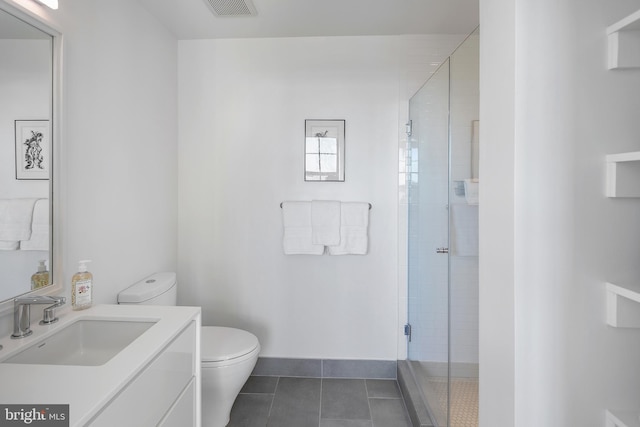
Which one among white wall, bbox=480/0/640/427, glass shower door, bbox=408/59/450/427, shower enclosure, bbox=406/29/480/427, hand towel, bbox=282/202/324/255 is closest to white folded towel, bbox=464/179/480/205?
shower enclosure, bbox=406/29/480/427

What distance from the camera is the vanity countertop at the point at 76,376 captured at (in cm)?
77

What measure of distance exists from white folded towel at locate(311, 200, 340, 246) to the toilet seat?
0.79m

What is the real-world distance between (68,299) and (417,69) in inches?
93.0

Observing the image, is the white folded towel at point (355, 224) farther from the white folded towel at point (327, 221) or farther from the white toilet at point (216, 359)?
the white toilet at point (216, 359)

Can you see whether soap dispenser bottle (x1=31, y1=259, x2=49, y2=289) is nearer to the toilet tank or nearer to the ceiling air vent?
the toilet tank

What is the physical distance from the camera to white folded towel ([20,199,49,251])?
1251mm

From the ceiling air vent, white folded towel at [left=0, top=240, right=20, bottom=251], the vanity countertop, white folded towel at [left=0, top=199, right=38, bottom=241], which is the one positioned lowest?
the vanity countertop

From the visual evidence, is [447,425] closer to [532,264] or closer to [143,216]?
[532,264]

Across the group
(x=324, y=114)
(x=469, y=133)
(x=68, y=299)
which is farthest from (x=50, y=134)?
(x=469, y=133)

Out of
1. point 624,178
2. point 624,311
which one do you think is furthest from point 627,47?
point 624,311

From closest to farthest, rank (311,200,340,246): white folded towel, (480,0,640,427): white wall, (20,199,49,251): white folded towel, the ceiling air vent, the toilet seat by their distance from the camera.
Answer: (480,0,640,427): white wall
(20,199,49,251): white folded towel
the toilet seat
the ceiling air vent
(311,200,340,246): white folded towel

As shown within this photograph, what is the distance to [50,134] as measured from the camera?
132 centimetres

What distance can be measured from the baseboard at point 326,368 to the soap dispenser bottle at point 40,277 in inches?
58.6

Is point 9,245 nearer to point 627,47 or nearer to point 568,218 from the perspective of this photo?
point 568,218
